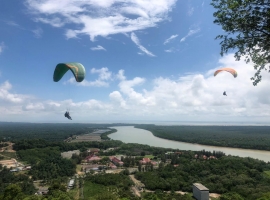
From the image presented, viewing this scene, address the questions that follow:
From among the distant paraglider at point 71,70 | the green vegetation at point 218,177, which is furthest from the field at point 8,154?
the distant paraglider at point 71,70

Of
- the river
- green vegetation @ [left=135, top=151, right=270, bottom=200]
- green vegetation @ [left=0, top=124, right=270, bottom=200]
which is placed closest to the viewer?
green vegetation @ [left=0, top=124, right=270, bottom=200]

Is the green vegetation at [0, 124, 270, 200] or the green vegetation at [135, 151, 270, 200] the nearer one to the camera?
the green vegetation at [0, 124, 270, 200]

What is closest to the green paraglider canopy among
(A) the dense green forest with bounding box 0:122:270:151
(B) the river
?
(B) the river

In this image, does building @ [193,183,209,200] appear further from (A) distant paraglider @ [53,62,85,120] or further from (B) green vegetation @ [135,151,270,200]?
(A) distant paraglider @ [53,62,85,120]

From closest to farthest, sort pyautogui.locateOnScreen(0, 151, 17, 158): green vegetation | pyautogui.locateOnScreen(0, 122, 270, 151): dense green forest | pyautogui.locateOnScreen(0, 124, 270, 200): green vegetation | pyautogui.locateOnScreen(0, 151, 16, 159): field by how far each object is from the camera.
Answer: pyautogui.locateOnScreen(0, 124, 270, 200): green vegetation
pyautogui.locateOnScreen(0, 151, 16, 159): field
pyautogui.locateOnScreen(0, 151, 17, 158): green vegetation
pyautogui.locateOnScreen(0, 122, 270, 151): dense green forest

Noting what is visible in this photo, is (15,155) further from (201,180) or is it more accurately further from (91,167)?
(201,180)

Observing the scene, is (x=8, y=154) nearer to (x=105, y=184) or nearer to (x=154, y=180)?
(x=105, y=184)

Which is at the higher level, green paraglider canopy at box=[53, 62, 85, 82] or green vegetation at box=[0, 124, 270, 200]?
green paraglider canopy at box=[53, 62, 85, 82]

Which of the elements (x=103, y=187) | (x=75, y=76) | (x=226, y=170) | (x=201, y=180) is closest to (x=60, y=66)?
(x=75, y=76)

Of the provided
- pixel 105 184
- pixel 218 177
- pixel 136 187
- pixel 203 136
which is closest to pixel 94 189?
pixel 105 184
